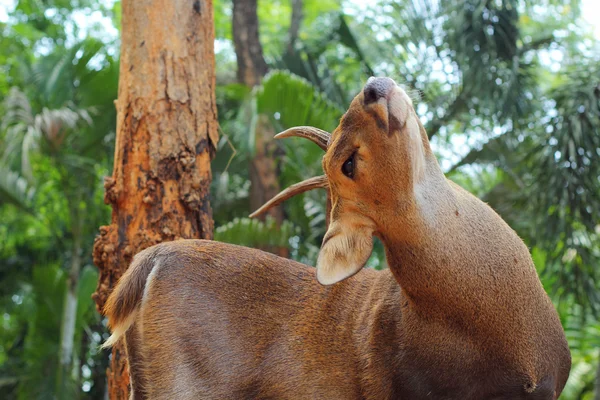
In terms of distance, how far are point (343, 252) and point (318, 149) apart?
5.12 meters

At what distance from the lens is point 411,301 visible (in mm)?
3066

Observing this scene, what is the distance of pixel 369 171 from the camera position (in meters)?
2.85

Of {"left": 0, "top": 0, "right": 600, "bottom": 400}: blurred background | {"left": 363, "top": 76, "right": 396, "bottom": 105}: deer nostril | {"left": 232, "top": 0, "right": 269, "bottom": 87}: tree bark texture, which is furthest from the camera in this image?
{"left": 232, "top": 0, "right": 269, "bottom": 87}: tree bark texture

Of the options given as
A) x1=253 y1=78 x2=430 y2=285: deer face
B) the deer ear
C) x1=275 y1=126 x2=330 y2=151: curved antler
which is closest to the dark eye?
x1=253 y1=78 x2=430 y2=285: deer face

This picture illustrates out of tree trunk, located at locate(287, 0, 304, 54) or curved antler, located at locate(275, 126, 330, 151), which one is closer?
curved antler, located at locate(275, 126, 330, 151)

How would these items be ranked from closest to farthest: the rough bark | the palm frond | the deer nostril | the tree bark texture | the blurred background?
the deer nostril, the blurred background, the rough bark, the palm frond, the tree bark texture

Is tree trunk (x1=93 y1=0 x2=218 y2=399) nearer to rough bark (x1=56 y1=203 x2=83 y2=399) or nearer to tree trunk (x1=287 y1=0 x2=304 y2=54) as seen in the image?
rough bark (x1=56 y1=203 x2=83 y2=399)

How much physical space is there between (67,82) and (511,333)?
25.9 feet

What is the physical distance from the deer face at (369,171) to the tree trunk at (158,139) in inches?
62.4

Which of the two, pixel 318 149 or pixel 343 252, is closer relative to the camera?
pixel 343 252

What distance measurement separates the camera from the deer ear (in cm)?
288

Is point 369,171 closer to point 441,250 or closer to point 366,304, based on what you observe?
point 441,250

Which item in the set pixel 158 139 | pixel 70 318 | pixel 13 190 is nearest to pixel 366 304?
pixel 158 139

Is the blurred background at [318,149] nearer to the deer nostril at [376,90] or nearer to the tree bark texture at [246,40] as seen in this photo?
the tree bark texture at [246,40]
